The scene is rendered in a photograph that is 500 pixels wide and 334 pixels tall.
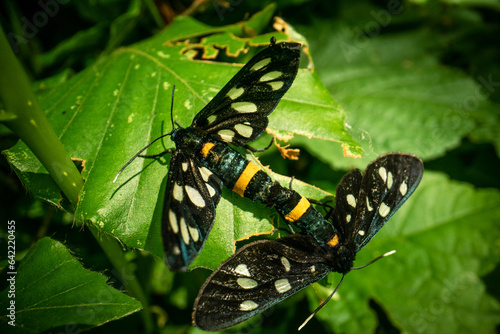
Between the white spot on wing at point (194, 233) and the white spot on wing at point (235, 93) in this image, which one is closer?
the white spot on wing at point (194, 233)

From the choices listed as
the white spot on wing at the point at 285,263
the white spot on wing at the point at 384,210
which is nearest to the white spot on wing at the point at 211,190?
the white spot on wing at the point at 285,263

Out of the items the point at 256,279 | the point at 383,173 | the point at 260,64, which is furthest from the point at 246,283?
the point at 260,64

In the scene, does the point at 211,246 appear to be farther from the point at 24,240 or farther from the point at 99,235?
the point at 24,240

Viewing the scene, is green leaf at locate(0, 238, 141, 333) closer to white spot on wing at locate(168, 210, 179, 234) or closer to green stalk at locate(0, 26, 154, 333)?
green stalk at locate(0, 26, 154, 333)

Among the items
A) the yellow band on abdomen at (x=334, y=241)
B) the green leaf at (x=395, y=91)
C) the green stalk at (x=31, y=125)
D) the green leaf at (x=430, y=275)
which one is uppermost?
the green stalk at (x=31, y=125)

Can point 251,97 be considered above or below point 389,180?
above

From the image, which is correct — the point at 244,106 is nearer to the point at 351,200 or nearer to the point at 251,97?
the point at 251,97

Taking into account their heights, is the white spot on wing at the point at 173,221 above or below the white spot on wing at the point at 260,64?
below

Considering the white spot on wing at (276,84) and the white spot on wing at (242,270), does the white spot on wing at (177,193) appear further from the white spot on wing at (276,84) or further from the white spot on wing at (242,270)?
the white spot on wing at (276,84)
